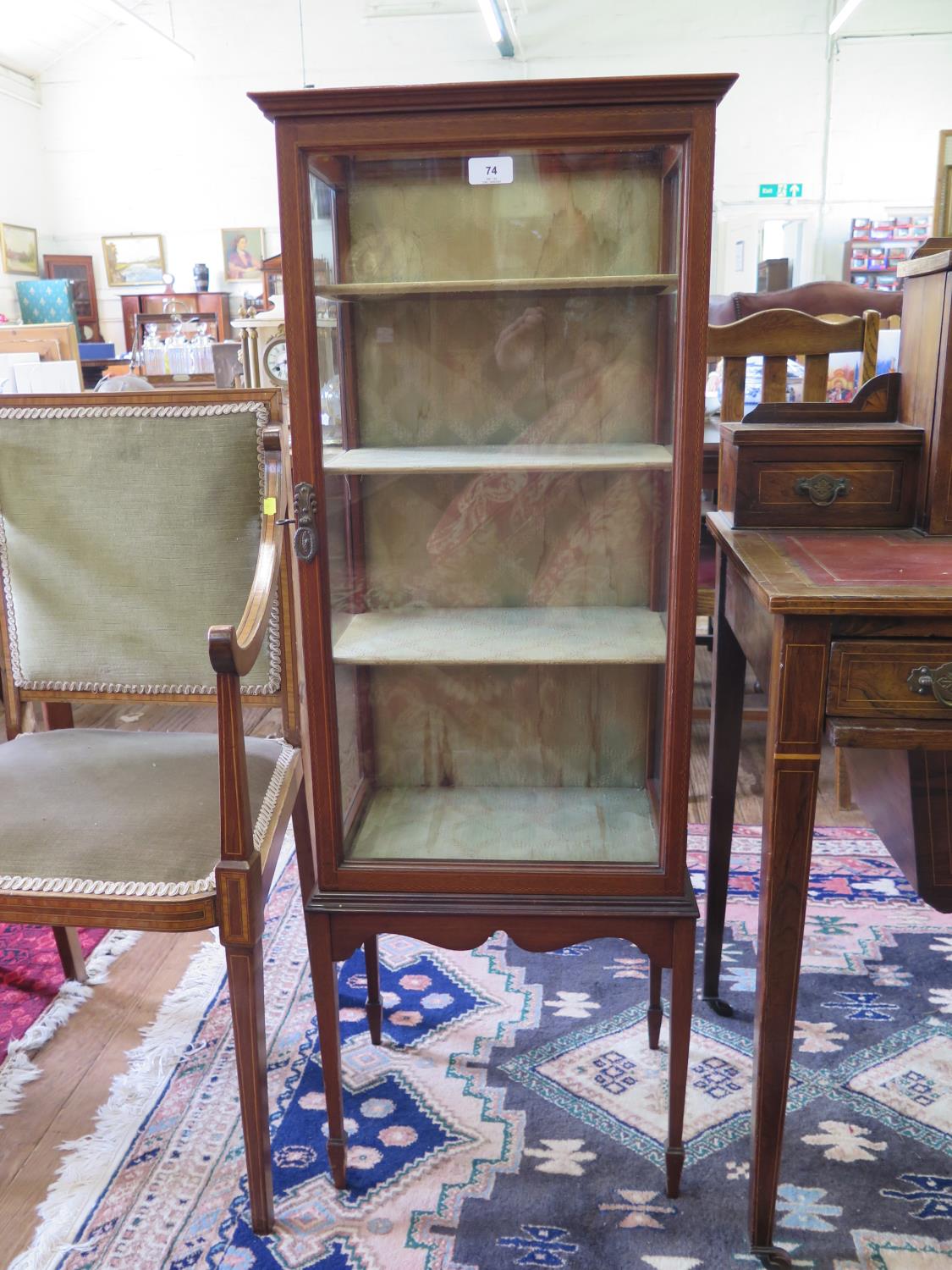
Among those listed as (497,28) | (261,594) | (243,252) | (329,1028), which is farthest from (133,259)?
(329,1028)

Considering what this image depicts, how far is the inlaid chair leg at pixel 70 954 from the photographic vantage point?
2.06 m

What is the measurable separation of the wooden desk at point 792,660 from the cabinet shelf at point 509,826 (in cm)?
22

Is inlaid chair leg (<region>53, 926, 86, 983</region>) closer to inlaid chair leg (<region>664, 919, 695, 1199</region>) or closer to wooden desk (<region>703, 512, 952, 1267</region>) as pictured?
inlaid chair leg (<region>664, 919, 695, 1199</region>)

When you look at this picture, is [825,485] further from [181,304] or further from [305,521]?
[181,304]

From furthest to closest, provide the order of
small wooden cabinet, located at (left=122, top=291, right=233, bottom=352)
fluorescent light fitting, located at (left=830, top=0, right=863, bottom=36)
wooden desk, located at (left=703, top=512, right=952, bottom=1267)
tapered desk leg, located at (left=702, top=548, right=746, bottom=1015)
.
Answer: small wooden cabinet, located at (left=122, top=291, right=233, bottom=352), fluorescent light fitting, located at (left=830, top=0, right=863, bottom=36), tapered desk leg, located at (left=702, top=548, right=746, bottom=1015), wooden desk, located at (left=703, top=512, right=952, bottom=1267)

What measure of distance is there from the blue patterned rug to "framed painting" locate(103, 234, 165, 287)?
8570mm

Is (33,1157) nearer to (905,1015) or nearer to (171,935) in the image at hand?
(171,935)

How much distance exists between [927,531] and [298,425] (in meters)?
0.96

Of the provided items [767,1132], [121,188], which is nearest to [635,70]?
[121,188]

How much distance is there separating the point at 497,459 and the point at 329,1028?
2.90ft

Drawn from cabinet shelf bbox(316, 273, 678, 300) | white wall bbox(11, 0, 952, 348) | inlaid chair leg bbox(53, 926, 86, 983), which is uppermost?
white wall bbox(11, 0, 952, 348)

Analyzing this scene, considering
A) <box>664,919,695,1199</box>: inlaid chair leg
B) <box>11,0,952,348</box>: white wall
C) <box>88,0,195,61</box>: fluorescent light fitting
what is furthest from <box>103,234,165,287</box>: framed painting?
<box>664,919,695,1199</box>: inlaid chair leg

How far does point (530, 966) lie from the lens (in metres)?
2.13

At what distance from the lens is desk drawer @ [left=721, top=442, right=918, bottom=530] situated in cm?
159
